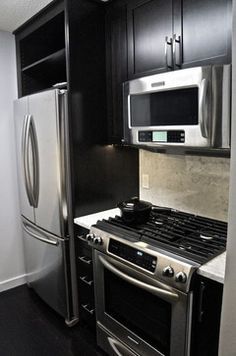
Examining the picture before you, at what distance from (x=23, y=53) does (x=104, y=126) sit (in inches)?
45.5

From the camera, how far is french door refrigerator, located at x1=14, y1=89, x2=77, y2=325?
1.99 m

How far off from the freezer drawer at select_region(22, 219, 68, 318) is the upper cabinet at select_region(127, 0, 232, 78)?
1382 mm

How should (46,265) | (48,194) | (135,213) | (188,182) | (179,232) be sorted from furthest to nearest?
1. (46,265)
2. (48,194)
3. (188,182)
4. (135,213)
5. (179,232)

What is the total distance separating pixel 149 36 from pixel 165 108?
502mm

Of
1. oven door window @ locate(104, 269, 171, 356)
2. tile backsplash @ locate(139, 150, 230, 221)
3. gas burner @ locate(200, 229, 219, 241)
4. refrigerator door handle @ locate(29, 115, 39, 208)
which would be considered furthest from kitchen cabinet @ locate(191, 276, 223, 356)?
refrigerator door handle @ locate(29, 115, 39, 208)

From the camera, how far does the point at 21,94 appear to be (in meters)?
2.65

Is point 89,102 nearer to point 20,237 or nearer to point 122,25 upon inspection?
point 122,25

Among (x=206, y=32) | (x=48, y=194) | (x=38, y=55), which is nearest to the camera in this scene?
(x=206, y=32)

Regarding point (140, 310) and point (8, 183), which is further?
point (8, 183)

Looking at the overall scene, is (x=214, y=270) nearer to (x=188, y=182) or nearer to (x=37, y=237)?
(x=188, y=182)

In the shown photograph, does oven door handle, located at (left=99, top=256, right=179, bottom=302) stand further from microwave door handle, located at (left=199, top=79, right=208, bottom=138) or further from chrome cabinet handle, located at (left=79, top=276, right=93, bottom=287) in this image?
microwave door handle, located at (left=199, top=79, right=208, bottom=138)

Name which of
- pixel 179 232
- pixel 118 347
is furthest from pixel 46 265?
pixel 179 232

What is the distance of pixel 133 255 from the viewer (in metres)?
1.54

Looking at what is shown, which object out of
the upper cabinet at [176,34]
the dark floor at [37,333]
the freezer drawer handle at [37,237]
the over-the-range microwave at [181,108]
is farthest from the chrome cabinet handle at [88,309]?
the upper cabinet at [176,34]
